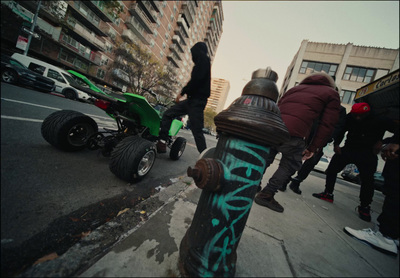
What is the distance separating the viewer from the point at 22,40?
1.41 m

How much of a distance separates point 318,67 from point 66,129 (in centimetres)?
2797

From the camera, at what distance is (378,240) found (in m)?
1.70

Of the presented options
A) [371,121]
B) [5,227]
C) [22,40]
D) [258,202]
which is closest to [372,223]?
[371,121]

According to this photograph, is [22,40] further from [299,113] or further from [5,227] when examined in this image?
[299,113]

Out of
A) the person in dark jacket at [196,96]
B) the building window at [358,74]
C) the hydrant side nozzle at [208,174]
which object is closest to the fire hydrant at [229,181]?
the hydrant side nozzle at [208,174]

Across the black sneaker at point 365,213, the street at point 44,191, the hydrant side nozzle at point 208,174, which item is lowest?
the street at point 44,191

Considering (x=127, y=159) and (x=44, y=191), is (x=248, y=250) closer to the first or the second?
(x=127, y=159)

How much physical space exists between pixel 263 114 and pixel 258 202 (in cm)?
172

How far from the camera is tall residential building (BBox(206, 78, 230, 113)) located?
14612 cm

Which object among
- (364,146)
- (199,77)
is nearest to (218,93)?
(199,77)

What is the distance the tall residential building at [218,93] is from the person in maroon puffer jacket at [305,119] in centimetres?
14419

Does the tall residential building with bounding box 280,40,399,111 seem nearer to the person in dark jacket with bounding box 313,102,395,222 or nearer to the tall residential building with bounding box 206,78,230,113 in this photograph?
the person in dark jacket with bounding box 313,102,395,222

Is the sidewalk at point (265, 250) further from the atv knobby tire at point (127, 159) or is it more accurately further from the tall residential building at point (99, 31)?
the tall residential building at point (99, 31)

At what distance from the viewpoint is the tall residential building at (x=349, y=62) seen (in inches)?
764
